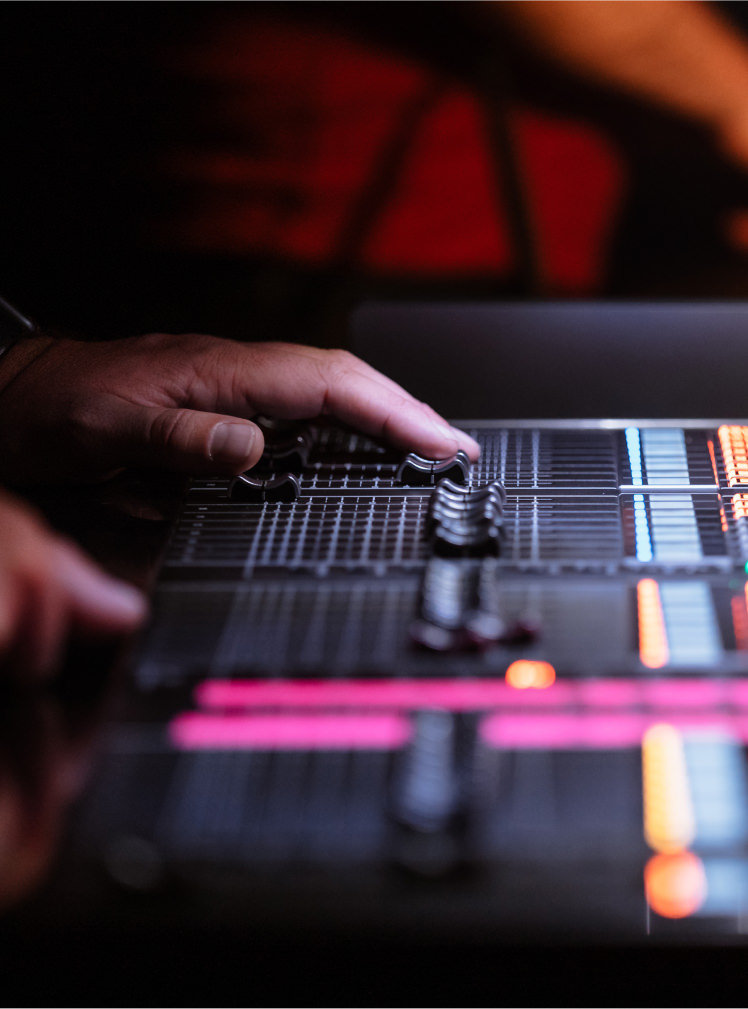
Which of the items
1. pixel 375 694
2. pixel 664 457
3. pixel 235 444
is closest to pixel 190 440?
pixel 235 444

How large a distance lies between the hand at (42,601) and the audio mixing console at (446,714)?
0.05 m

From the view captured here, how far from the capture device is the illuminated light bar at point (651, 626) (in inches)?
28.3

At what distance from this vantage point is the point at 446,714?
661 mm

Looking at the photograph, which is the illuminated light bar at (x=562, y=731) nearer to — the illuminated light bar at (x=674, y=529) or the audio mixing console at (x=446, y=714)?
the audio mixing console at (x=446, y=714)

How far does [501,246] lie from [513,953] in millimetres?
1338

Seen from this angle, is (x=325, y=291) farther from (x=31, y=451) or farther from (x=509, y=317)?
(x=31, y=451)

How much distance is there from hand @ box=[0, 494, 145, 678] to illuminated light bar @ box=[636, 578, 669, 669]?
0.44m

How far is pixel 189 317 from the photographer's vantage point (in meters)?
1.64

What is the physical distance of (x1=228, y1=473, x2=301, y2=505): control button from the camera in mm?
1013

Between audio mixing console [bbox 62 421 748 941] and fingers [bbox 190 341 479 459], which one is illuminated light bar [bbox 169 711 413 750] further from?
fingers [bbox 190 341 479 459]

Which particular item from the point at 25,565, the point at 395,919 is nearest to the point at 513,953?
the point at 395,919

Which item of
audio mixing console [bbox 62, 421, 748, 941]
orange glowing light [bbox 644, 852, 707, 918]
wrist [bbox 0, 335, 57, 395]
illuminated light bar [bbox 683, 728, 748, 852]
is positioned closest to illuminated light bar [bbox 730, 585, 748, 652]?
audio mixing console [bbox 62, 421, 748, 941]

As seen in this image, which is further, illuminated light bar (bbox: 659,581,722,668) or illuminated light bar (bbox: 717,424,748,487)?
illuminated light bar (bbox: 717,424,748,487)

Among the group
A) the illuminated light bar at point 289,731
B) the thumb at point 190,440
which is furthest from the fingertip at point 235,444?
the illuminated light bar at point 289,731
